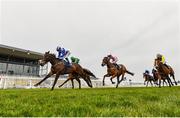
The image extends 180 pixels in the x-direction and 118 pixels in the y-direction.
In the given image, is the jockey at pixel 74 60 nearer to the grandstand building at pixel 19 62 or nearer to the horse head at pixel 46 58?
the horse head at pixel 46 58

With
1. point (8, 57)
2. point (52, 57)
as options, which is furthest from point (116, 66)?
point (8, 57)

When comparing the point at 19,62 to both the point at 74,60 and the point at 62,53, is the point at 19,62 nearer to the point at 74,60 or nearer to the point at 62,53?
the point at 74,60

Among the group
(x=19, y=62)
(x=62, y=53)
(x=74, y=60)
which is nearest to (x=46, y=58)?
(x=62, y=53)

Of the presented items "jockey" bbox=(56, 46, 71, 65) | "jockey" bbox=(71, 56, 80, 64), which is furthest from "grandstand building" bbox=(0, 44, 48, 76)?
"jockey" bbox=(56, 46, 71, 65)

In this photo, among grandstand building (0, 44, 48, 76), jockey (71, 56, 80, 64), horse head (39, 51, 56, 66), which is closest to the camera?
horse head (39, 51, 56, 66)

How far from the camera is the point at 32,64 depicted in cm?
5272

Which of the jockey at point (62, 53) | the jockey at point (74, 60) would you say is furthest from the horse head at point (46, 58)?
the jockey at point (74, 60)

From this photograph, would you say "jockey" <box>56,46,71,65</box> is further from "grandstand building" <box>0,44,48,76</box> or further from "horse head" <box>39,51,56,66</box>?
"grandstand building" <box>0,44,48,76</box>

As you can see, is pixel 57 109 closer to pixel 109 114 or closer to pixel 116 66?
pixel 109 114

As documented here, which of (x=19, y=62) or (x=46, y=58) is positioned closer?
(x=46, y=58)

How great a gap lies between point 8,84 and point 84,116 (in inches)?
674

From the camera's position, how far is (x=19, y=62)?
49344mm

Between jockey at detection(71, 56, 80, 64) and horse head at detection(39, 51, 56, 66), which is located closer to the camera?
horse head at detection(39, 51, 56, 66)

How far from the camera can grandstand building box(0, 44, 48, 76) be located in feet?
143
